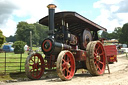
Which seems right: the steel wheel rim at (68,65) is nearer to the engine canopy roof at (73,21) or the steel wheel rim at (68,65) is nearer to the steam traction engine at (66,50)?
the steam traction engine at (66,50)

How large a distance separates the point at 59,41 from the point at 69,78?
6.09ft

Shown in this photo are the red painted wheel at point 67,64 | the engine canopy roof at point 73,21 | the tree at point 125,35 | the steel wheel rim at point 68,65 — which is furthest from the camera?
the tree at point 125,35

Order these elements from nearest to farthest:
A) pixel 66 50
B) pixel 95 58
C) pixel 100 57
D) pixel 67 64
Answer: pixel 67 64 < pixel 66 50 < pixel 95 58 < pixel 100 57

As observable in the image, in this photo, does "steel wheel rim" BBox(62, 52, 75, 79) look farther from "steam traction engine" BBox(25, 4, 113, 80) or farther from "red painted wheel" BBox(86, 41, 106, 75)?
"red painted wheel" BBox(86, 41, 106, 75)

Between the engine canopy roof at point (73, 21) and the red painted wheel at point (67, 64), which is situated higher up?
the engine canopy roof at point (73, 21)

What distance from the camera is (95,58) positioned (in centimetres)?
797

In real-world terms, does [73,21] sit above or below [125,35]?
below

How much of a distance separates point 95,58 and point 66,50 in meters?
1.78

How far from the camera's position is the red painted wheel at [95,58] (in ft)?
24.7

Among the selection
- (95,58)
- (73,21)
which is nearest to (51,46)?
(73,21)

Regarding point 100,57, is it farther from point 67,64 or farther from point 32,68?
point 32,68

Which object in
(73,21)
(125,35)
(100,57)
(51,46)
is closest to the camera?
(51,46)

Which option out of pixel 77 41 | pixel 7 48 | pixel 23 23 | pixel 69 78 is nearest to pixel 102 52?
pixel 77 41

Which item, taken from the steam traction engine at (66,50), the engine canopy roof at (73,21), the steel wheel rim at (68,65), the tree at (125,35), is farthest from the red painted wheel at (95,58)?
the tree at (125,35)
